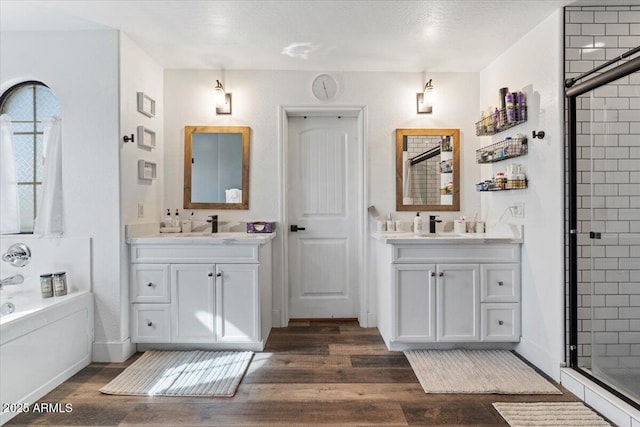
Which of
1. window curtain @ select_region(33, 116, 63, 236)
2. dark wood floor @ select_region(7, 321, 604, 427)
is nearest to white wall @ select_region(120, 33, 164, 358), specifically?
window curtain @ select_region(33, 116, 63, 236)

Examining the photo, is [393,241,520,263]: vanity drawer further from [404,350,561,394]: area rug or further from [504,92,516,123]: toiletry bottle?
[504,92,516,123]: toiletry bottle

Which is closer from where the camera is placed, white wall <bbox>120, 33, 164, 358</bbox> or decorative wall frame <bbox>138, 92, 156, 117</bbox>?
white wall <bbox>120, 33, 164, 358</bbox>

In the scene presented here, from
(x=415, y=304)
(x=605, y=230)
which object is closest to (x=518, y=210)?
(x=605, y=230)

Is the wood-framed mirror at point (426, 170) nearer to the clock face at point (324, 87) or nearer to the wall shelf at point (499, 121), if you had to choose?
the wall shelf at point (499, 121)

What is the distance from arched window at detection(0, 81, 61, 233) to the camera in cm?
303

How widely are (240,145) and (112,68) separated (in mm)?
1191

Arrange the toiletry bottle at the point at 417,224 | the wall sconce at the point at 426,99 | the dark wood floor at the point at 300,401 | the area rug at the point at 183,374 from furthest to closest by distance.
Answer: the wall sconce at the point at 426,99 → the toiletry bottle at the point at 417,224 → the area rug at the point at 183,374 → the dark wood floor at the point at 300,401


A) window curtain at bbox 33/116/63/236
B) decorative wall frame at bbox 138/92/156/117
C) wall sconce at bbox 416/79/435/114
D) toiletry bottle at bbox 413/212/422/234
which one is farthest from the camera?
wall sconce at bbox 416/79/435/114

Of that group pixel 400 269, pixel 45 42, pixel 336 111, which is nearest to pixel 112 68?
pixel 45 42

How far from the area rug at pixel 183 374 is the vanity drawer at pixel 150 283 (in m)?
0.44

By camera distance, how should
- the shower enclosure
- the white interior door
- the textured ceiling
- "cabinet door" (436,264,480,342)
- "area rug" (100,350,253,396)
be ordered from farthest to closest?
the white interior door → "cabinet door" (436,264,480,342) → the textured ceiling → "area rug" (100,350,253,396) → the shower enclosure

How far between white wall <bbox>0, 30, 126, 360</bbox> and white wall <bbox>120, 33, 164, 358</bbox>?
6 centimetres

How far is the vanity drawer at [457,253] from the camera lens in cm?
298

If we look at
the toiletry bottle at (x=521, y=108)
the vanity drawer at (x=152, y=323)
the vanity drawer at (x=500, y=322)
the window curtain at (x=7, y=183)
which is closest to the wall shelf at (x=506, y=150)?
the toiletry bottle at (x=521, y=108)
